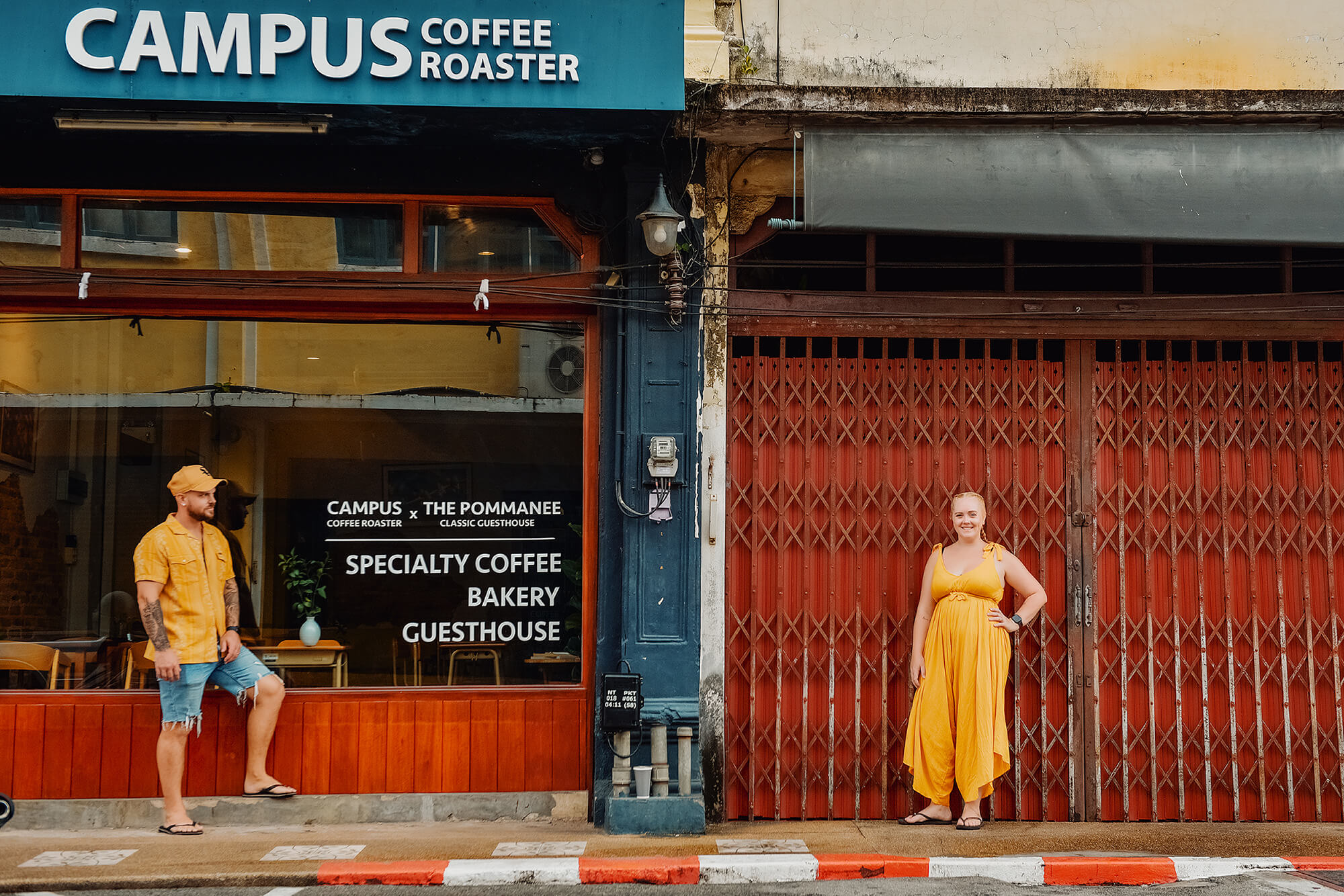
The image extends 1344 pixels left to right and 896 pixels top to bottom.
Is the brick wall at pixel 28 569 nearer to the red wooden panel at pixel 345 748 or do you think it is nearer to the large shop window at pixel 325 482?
the large shop window at pixel 325 482

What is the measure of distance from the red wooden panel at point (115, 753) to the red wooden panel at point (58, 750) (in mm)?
186

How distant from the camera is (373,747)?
25.4 ft

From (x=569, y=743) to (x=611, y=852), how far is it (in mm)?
1198

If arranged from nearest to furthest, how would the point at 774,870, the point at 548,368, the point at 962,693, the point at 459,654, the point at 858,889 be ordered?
the point at 858,889, the point at 774,870, the point at 962,693, the point at 459,654, the point at 548,368

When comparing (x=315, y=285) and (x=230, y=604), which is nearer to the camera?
(x=230, y=604)

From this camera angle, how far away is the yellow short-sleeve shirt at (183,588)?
7250 mm

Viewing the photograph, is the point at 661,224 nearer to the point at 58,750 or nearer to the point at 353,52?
the point at 353,52

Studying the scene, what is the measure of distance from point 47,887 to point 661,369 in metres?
4.26

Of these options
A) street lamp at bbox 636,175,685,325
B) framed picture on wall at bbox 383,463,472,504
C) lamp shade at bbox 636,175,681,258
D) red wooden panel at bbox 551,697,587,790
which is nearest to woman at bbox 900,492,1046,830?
red wooden panel at bbox 551,697,587,790

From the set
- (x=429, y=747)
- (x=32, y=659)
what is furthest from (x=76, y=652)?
(x=429, y=747)

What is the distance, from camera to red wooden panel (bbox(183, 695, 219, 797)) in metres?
7.66

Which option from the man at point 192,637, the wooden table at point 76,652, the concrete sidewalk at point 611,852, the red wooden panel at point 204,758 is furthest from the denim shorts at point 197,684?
the concrete sidewalk at point 611,852

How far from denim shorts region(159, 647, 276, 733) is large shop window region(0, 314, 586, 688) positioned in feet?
A: 1.05

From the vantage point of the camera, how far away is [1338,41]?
309 inches
